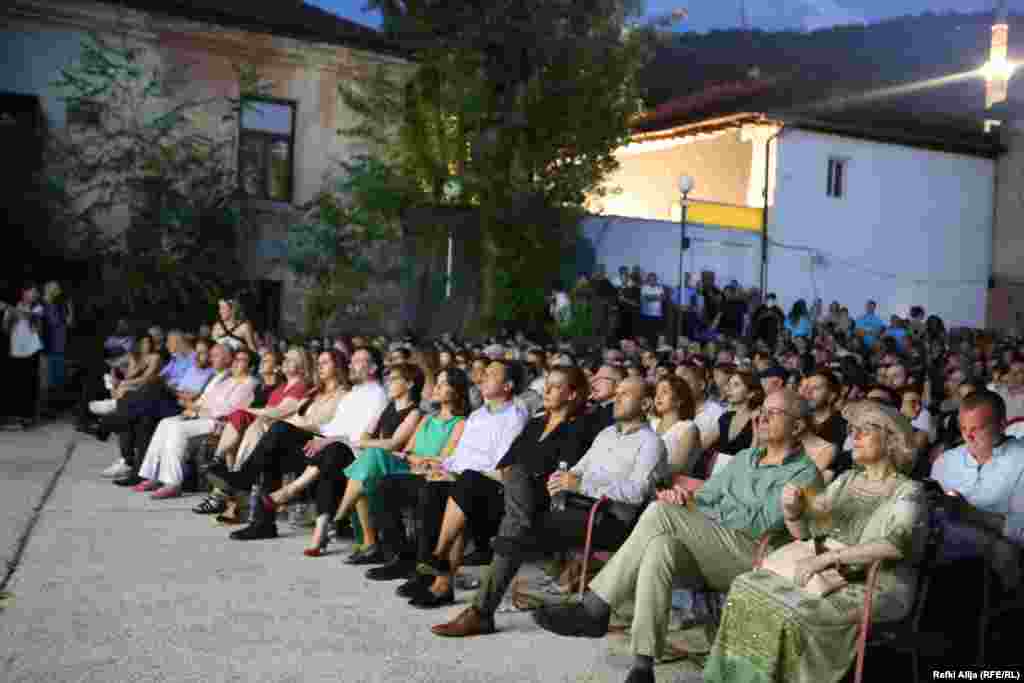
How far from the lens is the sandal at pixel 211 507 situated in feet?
29.8

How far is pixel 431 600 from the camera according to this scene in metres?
6.28

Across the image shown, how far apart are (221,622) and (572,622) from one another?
6.48 ft

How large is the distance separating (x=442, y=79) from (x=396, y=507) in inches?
593

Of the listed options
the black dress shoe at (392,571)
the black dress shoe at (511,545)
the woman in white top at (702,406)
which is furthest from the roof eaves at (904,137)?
the black dress shoe at (511,545)

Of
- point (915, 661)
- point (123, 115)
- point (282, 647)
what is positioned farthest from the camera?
point (123, 115)

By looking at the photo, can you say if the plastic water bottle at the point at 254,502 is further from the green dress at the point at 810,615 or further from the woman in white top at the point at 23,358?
the woman in white top at the point at 23,358

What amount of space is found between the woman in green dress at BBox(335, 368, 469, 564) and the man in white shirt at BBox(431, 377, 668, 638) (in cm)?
130

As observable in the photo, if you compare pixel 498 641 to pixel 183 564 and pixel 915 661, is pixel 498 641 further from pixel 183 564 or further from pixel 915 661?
pixel 183 564

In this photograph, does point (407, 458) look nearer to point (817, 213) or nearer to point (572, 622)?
point (572, 622)

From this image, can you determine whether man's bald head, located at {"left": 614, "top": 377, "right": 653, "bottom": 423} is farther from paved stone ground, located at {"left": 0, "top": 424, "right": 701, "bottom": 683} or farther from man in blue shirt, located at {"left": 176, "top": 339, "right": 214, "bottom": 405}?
man in blue shirt, located at {"left": 176, "top": 339, "right": 214, "bottom": 405}

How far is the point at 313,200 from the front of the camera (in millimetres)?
20969

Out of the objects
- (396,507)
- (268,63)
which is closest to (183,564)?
(396,507)

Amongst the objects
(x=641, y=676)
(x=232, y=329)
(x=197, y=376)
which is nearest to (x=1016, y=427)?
(x=641, y=676)

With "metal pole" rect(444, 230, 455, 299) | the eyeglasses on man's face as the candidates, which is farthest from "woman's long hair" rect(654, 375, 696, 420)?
"metal pole" rect(444, 230, 455, 299)
